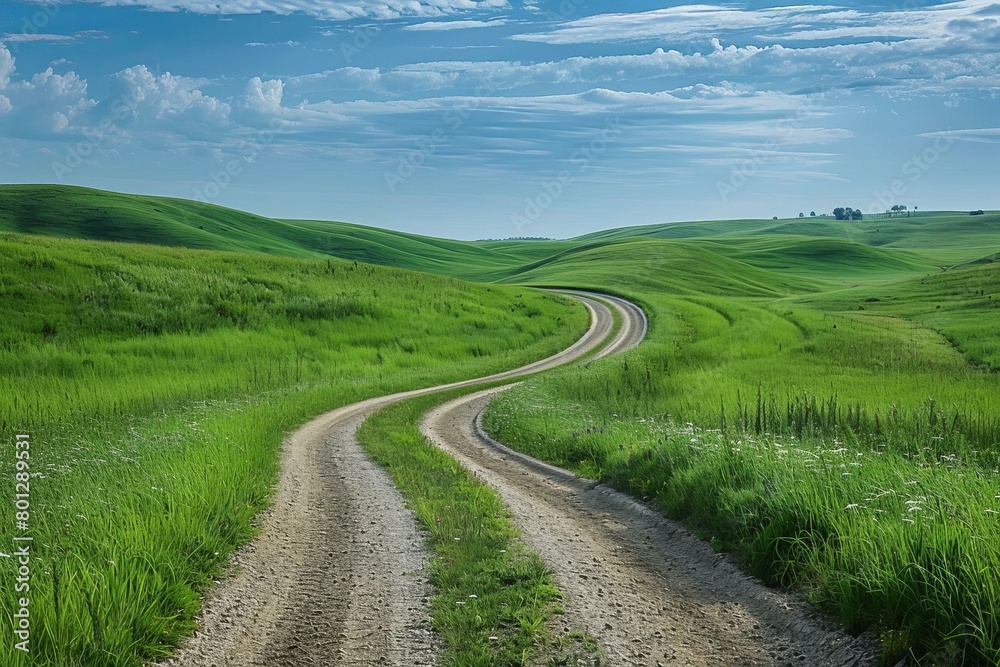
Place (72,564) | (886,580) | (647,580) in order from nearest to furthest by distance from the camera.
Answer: (886,580) < (72,564) < (647,580)

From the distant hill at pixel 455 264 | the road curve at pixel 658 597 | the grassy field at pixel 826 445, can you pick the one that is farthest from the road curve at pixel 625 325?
the road curve at pixel 658 597

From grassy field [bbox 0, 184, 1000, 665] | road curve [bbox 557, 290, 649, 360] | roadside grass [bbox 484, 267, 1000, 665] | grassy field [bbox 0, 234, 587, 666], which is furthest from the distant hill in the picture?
roadside grass [bbox 484, 267, 1000, 665]

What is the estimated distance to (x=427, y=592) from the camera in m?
7.85

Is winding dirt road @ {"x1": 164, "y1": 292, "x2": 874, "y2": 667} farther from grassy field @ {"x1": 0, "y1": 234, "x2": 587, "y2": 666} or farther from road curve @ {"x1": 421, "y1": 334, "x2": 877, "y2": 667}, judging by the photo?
grassy field @ {"x1": 0, "y1": 234, "x2": 587, "y2": 666}

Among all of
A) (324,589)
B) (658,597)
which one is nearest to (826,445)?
(658,597)

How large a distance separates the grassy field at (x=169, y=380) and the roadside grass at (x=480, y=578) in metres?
2.62

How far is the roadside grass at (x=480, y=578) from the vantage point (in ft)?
21.3

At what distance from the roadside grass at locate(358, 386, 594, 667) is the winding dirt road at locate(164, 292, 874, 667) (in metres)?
0.24

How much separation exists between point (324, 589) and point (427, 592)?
1225 millimetres

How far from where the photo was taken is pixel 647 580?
8.52m

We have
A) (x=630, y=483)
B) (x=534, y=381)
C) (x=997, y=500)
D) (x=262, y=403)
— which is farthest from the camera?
(x=534, y=381)

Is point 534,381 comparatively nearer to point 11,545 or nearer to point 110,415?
point 110,415

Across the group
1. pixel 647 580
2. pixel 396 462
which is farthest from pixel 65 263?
pixel 647 580

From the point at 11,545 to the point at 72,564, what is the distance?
5.34ft
